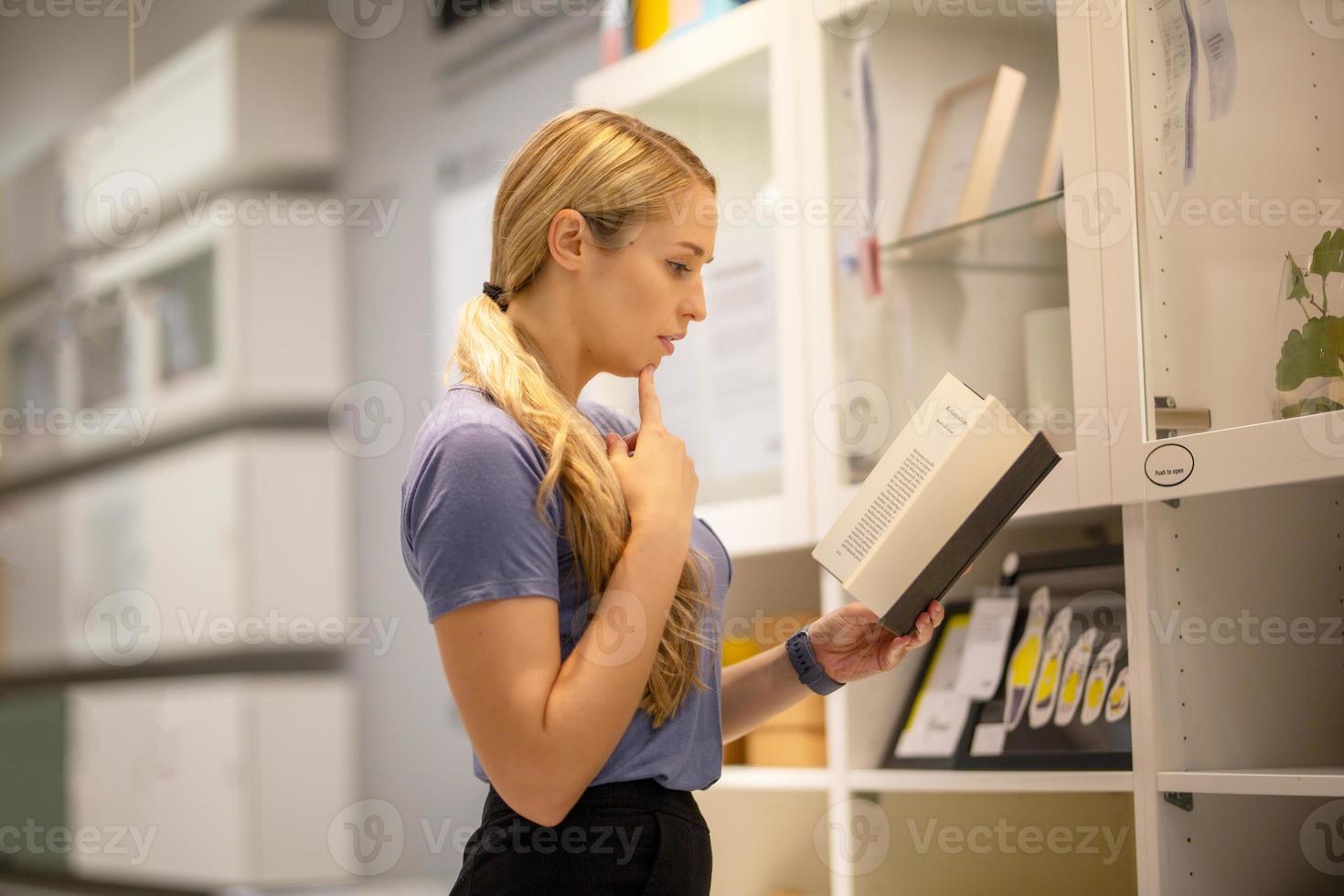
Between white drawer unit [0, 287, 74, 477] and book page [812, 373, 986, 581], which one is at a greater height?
white drawer unit [0, 287, 74, 477]

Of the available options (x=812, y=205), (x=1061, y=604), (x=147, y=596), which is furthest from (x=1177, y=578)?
(x=147, y=596)

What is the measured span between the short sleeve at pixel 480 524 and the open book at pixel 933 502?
12.7 inches

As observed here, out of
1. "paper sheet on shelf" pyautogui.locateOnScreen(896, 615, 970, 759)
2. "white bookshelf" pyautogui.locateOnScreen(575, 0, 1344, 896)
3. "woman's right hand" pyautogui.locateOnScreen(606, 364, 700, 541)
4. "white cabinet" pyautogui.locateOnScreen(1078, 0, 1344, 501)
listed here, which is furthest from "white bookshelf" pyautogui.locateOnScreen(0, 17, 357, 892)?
"white cabinet" pyautogui.locateOnScreen(1078, 0, 1344, 501)

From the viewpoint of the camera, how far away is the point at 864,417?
6.07 feet

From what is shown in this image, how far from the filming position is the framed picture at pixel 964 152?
1.75m

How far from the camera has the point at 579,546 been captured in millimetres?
Result: 1159

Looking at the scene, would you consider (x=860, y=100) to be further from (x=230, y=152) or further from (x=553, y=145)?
(x=230, y=152)

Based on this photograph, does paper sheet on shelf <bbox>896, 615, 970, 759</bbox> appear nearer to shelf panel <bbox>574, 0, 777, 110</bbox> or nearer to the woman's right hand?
the woman's right hand

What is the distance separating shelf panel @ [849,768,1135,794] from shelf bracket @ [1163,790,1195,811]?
0.04 m

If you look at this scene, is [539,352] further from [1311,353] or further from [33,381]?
[33,381]

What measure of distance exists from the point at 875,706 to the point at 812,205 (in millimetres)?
701

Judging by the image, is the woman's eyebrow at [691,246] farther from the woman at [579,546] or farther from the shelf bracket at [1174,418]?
the shelf bracket at [1174,418]

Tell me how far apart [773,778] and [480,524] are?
966 millimetres

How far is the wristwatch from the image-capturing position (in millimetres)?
1441
